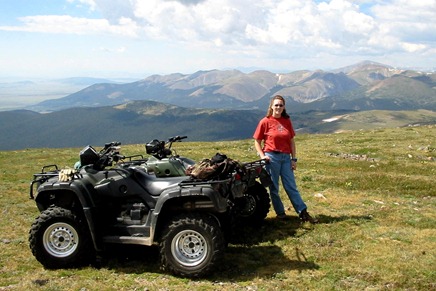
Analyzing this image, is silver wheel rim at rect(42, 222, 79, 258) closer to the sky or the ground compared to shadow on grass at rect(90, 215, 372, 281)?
closer to the sky

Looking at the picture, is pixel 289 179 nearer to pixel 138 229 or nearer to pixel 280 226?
pixel 280 226

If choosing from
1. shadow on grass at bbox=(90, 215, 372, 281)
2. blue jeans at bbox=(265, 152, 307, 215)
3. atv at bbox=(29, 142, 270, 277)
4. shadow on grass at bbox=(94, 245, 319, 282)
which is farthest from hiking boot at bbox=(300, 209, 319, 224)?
atv at bbox=(29, 142, 270, 277)

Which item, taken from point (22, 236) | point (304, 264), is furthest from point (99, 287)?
point (22, 236)

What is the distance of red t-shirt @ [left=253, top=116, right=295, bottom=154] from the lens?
11.8 meters

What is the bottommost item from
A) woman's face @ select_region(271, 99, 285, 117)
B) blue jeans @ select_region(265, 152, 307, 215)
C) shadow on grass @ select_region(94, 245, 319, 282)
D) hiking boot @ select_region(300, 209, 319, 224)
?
shadow on grass @ select_region(94, 245, 319, 282)

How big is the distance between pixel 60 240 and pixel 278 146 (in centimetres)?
643

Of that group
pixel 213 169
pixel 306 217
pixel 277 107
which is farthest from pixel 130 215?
pixel 306 217

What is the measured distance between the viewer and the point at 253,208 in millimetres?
12039

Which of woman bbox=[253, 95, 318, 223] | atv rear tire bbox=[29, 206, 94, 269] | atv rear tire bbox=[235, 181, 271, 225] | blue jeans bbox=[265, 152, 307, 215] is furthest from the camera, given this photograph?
atv rear tire bbox=[235, 181, 271, 225]

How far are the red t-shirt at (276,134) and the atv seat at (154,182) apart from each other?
331 centimetres

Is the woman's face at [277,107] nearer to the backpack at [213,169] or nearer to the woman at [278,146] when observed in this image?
the woman at [278,146]

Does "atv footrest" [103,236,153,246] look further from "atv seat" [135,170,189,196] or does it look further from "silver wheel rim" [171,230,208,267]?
"atv seat" [135,170,189,196]

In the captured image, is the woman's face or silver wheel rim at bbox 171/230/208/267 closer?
silver wheel rim at bbox 171/230/208/267

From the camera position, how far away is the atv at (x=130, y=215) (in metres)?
8.61
